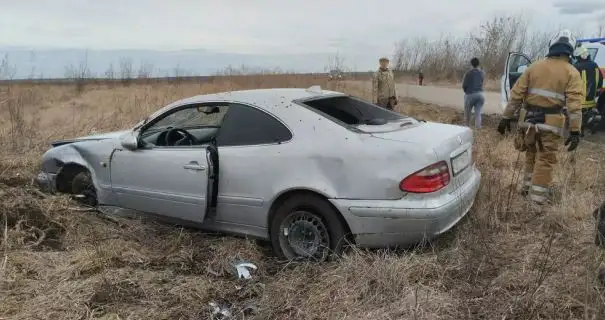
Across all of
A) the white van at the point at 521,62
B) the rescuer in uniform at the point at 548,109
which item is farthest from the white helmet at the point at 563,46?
the white van at the point at 521,62

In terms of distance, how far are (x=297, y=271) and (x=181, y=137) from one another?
1944 mm

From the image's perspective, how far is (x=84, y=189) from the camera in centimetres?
523

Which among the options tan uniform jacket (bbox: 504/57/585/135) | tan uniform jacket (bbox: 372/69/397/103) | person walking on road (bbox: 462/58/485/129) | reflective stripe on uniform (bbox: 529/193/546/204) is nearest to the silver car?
reflective stripe on uniform (bbox: 529/193/546/204)

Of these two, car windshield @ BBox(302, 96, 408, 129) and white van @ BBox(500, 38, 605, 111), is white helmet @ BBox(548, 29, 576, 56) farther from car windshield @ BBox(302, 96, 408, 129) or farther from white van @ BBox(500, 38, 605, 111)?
white van @ BBox(500, 38, 605, 111)

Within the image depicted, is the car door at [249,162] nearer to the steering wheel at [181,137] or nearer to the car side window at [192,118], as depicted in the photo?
the car side window at [192,118]

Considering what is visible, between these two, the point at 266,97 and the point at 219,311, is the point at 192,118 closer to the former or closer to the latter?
the point at 266,97

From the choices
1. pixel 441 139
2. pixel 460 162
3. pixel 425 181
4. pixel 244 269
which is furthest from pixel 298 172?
pixel 460 162

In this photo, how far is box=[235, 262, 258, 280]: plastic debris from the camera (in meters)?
3.69

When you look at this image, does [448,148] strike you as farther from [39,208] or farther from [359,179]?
[39,208]

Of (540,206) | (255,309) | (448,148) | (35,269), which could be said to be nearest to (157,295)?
(255,309)

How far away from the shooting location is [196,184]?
4.29m

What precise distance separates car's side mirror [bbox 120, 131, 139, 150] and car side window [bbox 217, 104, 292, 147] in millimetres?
882

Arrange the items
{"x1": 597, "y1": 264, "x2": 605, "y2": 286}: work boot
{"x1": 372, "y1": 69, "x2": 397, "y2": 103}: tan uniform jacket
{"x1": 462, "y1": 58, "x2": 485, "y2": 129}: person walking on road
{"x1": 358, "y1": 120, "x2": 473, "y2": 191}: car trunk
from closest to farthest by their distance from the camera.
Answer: {"x1": 597, "y1": 264, "x2": 605, "y2": 286}: work boot → {"x1": 358, "y1": 120, "x2": 473, "y2": 191}: car trunk → {"x1": 372, "y1": 69, "x2": 397, "y2": 103}: tan uniform jacket → {"x1": 462, "y1": 58, "x2": 485, "y2": 129}: person walking on road

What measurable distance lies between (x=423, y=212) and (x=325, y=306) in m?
0.98
